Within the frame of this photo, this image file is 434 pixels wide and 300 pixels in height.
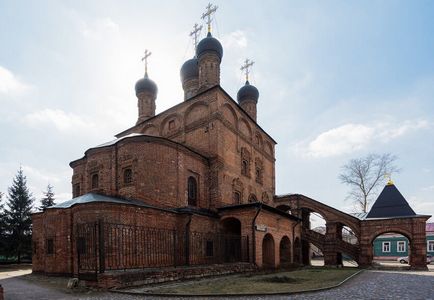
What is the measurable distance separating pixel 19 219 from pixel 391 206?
2849cm

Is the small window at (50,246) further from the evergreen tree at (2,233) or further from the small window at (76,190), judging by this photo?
the evergreen tree at (2,233)

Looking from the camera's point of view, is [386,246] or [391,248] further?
[386,246]

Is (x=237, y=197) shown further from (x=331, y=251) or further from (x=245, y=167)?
(x=331, y=251)

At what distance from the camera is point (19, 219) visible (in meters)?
26.3

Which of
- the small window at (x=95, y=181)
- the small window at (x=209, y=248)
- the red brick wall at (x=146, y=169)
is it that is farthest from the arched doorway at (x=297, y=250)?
the small window at (x=95, y=181)

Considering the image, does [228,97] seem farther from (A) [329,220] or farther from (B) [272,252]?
(A) [329,220]

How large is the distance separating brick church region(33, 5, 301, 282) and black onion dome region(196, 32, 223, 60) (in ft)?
0.23

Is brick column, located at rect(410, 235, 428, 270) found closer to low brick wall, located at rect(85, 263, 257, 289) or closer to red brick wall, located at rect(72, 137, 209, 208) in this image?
low brick wall, located at rect(85, 263, 257, 289)

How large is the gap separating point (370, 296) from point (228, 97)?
48.6ft

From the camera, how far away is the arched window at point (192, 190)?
17658 mm

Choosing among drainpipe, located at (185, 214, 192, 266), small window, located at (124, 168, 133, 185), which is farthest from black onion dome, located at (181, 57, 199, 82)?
drainpipe, located at (185, 214, 192, 266)

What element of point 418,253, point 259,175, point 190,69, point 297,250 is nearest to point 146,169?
point 259,175

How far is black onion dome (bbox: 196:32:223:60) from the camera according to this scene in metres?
21.9

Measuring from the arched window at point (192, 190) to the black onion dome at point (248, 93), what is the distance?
495 inches
